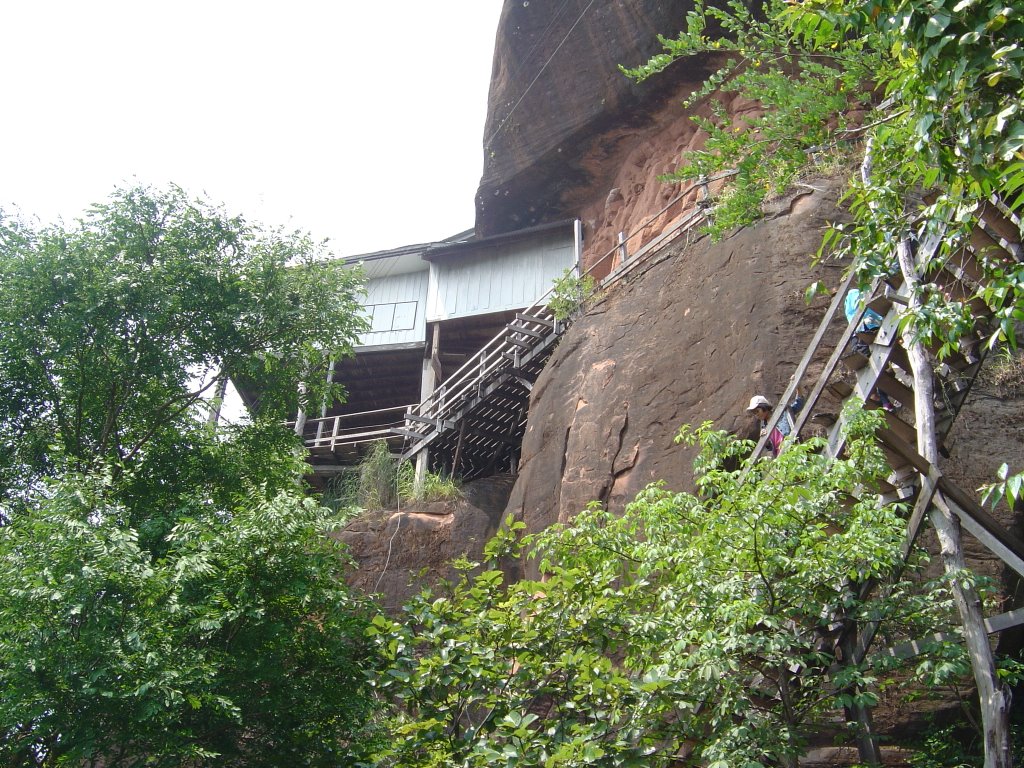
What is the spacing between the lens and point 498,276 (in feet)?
77.6

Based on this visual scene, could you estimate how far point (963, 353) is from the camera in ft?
22.9

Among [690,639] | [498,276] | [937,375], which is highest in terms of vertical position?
[498,276]

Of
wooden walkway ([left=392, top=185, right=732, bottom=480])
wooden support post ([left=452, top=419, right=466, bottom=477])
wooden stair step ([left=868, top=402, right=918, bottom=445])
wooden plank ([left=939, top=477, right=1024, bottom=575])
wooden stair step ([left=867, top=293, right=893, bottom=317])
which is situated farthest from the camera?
wooden support post ([left=452, top=419, right=466, bottom=477])

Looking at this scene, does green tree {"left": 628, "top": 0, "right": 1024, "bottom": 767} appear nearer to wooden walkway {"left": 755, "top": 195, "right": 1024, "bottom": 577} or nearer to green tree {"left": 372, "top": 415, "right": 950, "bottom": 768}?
wooden walkway {"left": 755, "top": 195, "right": 1024, "bottom": 577}

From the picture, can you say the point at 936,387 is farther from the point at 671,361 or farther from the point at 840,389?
the point at 671,361

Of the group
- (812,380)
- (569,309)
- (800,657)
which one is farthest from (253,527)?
(569,309)

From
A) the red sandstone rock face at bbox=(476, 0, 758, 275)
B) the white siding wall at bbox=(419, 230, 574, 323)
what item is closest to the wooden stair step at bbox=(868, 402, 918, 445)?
the red sandstone rock face at bbox=(476, 0, 758, 275)

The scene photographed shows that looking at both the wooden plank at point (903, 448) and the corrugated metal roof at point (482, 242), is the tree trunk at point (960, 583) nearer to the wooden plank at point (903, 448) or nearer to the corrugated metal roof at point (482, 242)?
the wooden plank at point (903, 448)

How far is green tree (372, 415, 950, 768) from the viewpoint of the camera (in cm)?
606

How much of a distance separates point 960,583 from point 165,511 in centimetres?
801

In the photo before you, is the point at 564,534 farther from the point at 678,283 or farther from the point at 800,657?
the point at 678,283

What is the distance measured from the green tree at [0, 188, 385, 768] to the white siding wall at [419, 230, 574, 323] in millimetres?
10377

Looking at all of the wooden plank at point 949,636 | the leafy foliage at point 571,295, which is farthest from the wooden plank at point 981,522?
the leafy foliage at point 571,295

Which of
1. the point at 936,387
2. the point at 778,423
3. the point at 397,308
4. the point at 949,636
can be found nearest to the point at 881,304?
the point at 936,387
